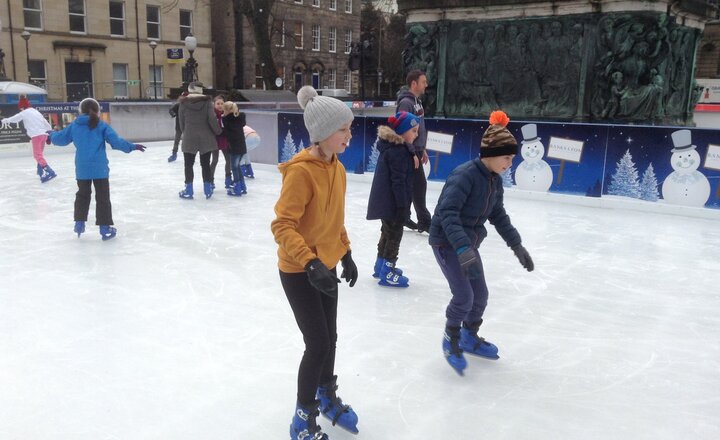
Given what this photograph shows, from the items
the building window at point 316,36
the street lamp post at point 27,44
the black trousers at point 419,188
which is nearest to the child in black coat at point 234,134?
the black trousers at point 419,188

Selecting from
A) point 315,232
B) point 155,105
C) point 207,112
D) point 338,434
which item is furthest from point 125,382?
point 155,105

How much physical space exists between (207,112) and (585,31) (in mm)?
6537

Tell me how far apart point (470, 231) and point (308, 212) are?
1151 mm

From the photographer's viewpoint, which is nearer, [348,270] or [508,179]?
[348,270]

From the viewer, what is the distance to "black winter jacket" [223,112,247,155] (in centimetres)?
924

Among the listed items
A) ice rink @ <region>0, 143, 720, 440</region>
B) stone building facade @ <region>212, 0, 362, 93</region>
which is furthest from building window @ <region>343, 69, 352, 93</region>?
ice rink @ <region>0, 143, 720, 440</region>

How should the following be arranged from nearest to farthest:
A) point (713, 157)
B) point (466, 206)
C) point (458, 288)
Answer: point (466, 206) < point (458, 288) < point (713, 157)

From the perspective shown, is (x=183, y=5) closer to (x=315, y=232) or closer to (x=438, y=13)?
(x=438, y=13)

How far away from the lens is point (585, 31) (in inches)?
428

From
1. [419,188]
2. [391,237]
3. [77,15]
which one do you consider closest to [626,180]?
[419,188]

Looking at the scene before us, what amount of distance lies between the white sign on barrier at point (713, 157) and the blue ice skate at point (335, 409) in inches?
279

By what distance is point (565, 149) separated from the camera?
9.19 m

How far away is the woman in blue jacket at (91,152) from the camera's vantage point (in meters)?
6.38

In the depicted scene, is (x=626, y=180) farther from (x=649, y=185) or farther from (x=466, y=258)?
(x=466, y=258)
